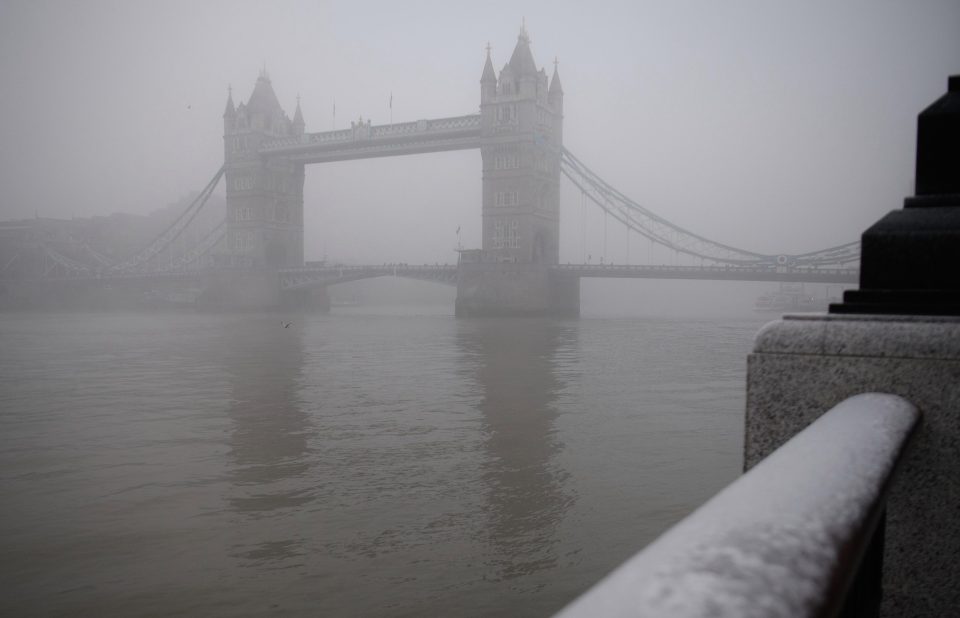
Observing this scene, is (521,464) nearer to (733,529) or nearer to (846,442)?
(846,442)

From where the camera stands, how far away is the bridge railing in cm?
53

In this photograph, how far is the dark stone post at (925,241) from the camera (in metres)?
1.65

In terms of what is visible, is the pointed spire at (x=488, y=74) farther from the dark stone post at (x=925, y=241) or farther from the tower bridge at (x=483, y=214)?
the dark stone post at (x=925, y=241)

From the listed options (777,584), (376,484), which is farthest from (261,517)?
(777,584)

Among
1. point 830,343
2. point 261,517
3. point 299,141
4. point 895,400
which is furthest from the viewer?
point 299,141

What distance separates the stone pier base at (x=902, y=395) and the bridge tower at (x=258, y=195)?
173ft

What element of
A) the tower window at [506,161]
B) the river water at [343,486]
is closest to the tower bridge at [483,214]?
the tower window at [506,161]

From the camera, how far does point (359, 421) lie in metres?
8.91

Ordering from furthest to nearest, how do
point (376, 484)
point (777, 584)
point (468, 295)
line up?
point (468, 295) → point (376, 484) → point (777, 584)

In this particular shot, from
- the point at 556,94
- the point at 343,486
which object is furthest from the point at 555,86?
the point at 343,486

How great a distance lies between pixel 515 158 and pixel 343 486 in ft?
134

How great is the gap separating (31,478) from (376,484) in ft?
9.85

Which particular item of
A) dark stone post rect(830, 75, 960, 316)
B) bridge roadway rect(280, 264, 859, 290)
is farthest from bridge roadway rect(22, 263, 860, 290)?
dark stone post rect(830, 75, 960, 316)

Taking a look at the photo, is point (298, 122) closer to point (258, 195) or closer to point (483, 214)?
point (258, 195)
